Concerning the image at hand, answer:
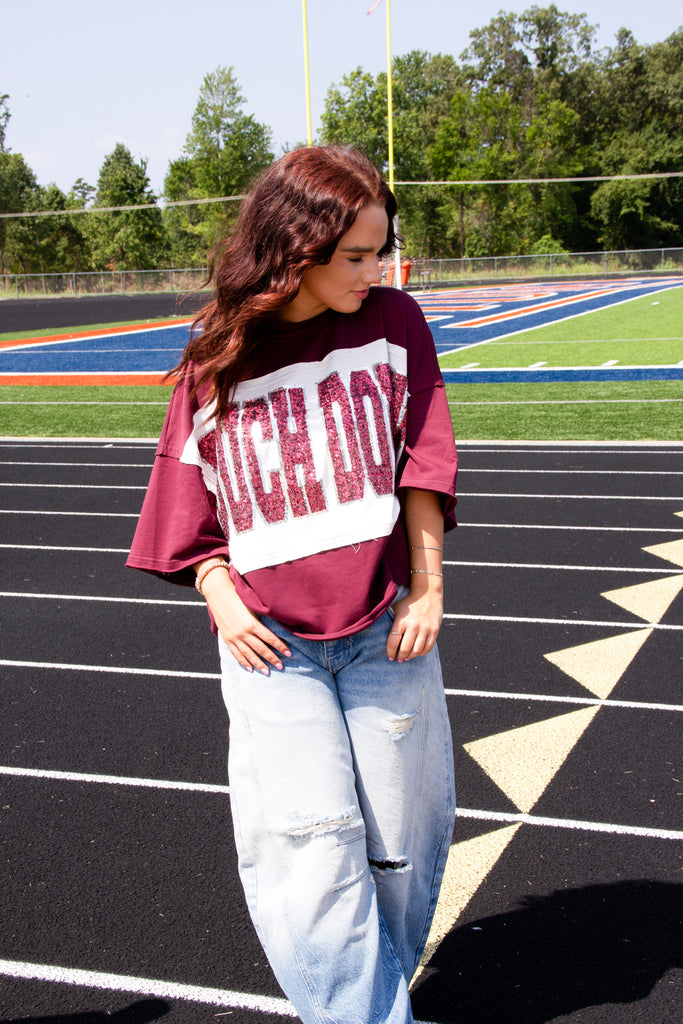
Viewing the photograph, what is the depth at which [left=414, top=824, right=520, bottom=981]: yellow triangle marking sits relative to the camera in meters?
2.78

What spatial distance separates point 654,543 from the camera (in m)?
6.52

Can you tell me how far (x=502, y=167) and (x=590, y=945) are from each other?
6416 centimetres

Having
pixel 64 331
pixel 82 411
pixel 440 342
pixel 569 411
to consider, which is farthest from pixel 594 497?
pixel 64 331

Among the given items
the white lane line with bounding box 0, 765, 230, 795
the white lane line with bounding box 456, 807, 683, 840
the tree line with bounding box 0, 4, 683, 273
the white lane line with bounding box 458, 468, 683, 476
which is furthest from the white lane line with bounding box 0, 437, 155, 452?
the tree line with bounding box 0, 4, 683, 273

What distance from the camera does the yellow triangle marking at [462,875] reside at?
109 inches

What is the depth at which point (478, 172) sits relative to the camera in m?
62.3

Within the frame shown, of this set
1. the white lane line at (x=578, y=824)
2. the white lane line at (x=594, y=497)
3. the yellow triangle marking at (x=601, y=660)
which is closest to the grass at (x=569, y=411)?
the white lane line at (x=594, y=497)

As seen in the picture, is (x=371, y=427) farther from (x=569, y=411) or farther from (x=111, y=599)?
(x=569, y=411)

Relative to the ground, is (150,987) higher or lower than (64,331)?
higher

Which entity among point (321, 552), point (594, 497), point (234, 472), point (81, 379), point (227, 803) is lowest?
point (81, 379)

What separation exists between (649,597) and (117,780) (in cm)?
309

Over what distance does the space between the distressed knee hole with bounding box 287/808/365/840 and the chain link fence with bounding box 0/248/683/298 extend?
161ft

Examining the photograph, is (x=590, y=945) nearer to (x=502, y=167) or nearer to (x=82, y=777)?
(x=82, y=777)

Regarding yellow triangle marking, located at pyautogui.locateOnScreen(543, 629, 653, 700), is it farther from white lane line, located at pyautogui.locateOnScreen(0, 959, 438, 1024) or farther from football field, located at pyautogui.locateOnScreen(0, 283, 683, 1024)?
white lane line, located at pyautogui.locateOnScreen(0, 959, 438, 1024)
